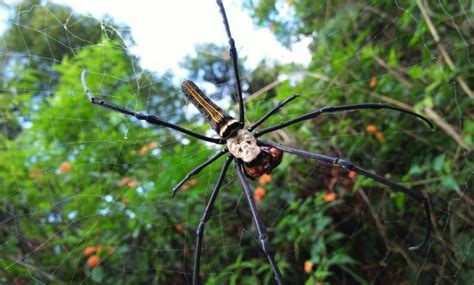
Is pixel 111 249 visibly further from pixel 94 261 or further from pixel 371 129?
pixel 371 129

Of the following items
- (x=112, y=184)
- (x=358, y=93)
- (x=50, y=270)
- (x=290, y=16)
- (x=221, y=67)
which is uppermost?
(x=290, y=16)

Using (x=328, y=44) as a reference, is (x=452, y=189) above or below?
below

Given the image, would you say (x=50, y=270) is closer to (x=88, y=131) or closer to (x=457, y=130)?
(x=88, y=131)

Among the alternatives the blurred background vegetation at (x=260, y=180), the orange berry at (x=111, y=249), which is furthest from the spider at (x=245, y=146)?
the orange berry at (x=111, y=249)

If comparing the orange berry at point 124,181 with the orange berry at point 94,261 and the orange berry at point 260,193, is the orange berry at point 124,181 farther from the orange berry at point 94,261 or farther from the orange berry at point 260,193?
the orange berry at point 260,193

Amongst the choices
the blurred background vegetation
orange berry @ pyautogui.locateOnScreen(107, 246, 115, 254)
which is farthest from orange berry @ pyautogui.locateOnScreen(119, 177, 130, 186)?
orange berry @ pyautogui.locateOnScreen(107, 246, 115, 254)

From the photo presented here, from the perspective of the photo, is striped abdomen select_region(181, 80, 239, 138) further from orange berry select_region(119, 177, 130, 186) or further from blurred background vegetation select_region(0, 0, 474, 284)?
orange berry select_region(119, 177, 130, 186)

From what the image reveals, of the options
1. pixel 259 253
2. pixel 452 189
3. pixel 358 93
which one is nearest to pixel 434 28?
pixel 358 93
